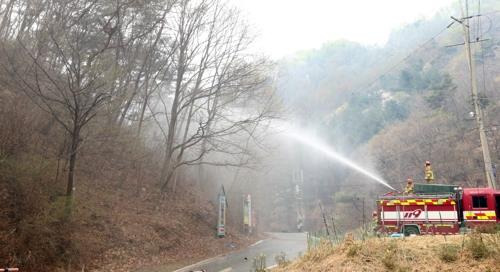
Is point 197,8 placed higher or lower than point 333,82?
lower

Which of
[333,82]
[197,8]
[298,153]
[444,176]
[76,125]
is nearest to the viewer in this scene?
[76,125]

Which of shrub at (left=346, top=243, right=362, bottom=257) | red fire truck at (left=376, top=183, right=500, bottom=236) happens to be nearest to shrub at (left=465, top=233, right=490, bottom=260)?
shrub at (left=346, top=243, right=362, bottom=257)

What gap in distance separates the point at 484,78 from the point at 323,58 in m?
59.1

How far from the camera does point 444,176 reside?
117ft

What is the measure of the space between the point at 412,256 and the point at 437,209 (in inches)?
375

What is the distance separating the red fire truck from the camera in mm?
14773

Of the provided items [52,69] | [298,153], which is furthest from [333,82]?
[52,69]

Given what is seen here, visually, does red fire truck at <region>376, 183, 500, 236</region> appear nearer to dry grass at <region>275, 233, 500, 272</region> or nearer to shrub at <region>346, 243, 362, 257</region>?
dry grass at <region>275, 233, 500, 272</region>

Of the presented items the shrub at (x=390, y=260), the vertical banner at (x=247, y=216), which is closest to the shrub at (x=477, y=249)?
the shrub at (x=390, y=260)

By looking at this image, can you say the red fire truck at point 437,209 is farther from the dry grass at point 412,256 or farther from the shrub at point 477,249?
the shrub at point 477,249

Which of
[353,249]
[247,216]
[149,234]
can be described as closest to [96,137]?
[149,234]

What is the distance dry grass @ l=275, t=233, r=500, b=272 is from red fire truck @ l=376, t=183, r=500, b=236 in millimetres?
8024

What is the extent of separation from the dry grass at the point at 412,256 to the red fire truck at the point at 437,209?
8.02 metres

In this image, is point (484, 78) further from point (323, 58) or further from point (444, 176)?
point (323, 58)
